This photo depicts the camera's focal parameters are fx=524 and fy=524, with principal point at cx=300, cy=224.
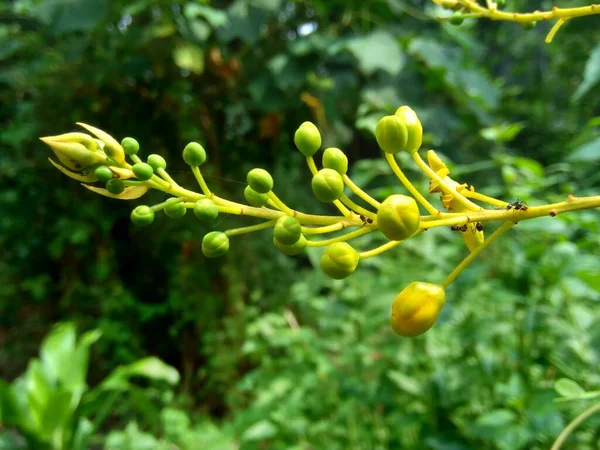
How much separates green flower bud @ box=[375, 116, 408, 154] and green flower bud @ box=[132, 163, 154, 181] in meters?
0.17

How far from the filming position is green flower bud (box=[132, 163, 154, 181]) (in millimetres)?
364

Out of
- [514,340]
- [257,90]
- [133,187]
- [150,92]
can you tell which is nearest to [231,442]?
[514,340]

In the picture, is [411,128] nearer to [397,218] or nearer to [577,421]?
[397,218]

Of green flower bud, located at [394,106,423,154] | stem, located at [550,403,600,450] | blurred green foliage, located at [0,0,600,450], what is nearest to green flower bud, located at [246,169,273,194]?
green flower bud, located at [394,106,423,154]

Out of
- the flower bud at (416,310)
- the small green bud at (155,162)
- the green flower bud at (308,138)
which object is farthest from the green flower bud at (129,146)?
the flower bud at (416,310)

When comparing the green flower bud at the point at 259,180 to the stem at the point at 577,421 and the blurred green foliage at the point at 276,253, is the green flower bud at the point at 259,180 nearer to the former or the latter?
the stem at the point at 577,421

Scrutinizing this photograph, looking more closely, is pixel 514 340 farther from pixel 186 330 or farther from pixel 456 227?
pixel 186 330

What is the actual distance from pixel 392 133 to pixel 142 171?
18 centimetres

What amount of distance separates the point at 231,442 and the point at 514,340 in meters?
0.80

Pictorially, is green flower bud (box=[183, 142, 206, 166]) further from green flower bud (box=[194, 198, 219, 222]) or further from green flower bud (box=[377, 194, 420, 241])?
green flower bud (box=[377, 194, 420, 241])

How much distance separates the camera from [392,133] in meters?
0.38

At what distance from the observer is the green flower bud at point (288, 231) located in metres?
0.35

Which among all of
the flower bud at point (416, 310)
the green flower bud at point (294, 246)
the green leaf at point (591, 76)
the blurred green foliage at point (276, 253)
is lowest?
the blurred green foliage at point (276, 253)

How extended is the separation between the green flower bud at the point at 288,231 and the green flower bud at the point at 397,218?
55mm
